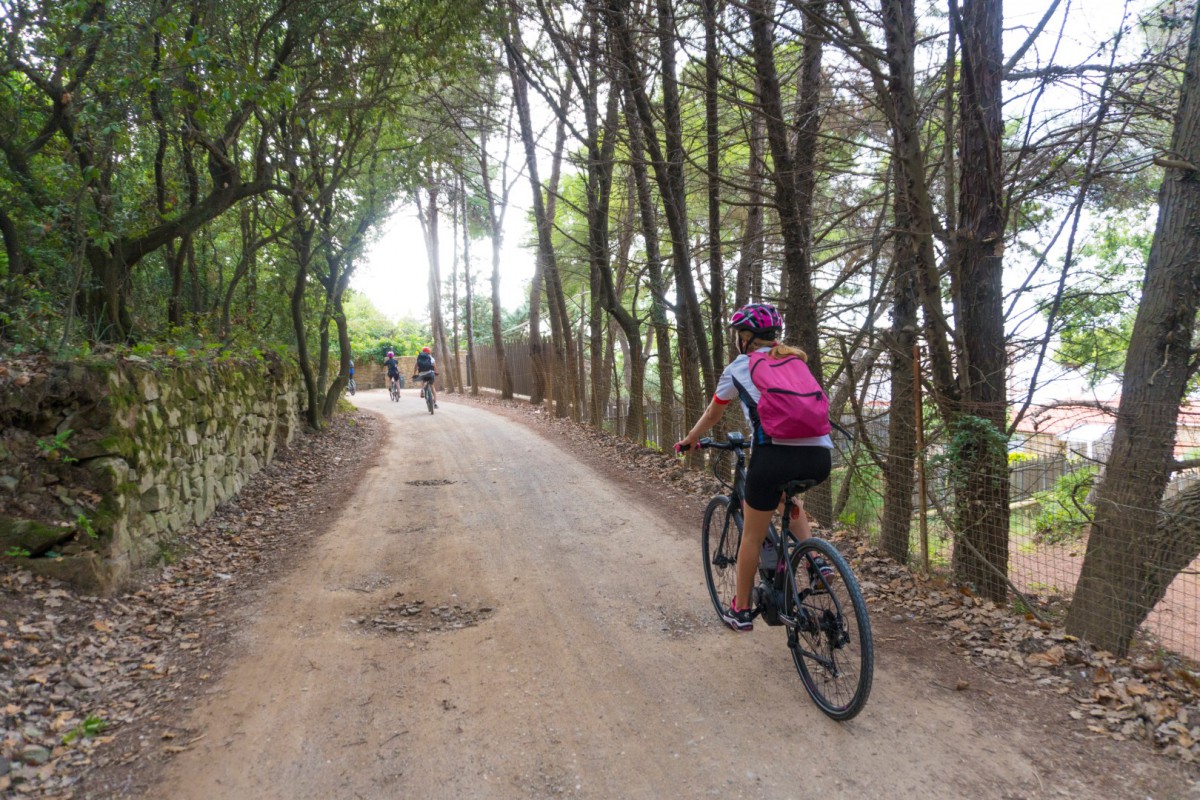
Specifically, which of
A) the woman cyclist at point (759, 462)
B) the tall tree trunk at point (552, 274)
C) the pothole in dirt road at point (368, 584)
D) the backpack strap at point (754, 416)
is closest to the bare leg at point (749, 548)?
the woman cyclist at point (759, 462)

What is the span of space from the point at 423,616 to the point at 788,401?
299cm

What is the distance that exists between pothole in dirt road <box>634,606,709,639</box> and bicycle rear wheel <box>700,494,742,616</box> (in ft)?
0.58

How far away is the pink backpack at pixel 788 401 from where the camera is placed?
342 cm

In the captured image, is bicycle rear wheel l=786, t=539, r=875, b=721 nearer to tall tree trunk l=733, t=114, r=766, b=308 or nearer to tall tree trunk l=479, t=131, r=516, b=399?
tall tree trunk l=733, t=114, r=766, b=308

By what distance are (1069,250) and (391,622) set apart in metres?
5.89

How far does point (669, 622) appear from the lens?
4633mm

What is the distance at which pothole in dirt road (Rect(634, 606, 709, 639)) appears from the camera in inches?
176

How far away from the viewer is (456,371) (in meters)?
29.1

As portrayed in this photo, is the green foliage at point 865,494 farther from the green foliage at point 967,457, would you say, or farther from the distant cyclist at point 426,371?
the distant cyclist at point 426,371

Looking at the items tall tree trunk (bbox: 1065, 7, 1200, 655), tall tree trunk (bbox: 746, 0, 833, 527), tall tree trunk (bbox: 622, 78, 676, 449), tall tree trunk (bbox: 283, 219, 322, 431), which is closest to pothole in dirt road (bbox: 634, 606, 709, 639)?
tall tree trunk (bbox: 1065, 7, 1200, 655)

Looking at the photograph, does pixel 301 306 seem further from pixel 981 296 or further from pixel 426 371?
pixel 981 296

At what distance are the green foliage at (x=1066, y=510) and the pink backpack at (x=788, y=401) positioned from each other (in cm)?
227

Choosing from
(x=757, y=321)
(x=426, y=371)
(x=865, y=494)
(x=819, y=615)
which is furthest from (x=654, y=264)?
(x=426, y=371)

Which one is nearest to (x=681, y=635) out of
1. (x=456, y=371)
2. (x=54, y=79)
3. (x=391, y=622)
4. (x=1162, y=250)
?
(x=391, y=622)
